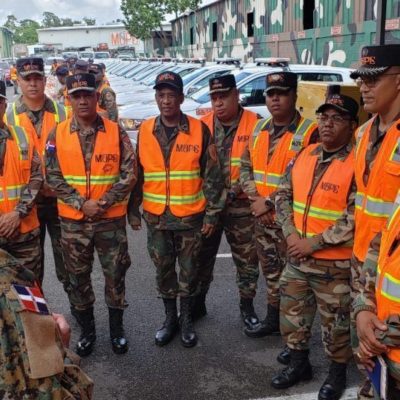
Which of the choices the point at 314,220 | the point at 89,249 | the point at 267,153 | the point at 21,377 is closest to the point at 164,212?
the point at 89,249

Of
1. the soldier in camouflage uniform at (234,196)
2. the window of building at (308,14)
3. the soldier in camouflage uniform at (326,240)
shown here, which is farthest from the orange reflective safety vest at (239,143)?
the window of building at (308,14)

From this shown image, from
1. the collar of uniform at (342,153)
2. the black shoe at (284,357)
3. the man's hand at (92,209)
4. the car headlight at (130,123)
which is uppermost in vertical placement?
the collar of uniform at (342,153)

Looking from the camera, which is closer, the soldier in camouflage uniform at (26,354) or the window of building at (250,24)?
the soldier in camouflage uniform at (26,354)

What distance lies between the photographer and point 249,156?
3982mm

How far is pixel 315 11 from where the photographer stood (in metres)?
18.1

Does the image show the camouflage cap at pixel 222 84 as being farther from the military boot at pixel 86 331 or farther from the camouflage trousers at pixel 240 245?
the military boot at pixel 86 331

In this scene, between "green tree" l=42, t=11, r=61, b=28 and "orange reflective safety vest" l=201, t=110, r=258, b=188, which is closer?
"orange reflective safety vest" l=201, t=110, r=258, b=188

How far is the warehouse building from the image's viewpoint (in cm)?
1502

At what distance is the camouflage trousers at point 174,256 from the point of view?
154 inches

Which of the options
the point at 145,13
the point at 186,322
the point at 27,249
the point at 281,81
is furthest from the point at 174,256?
the point at 145,13

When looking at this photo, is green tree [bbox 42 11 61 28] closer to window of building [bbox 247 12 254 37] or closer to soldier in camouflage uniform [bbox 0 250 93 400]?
window of building [bbox 247 12 254 37]

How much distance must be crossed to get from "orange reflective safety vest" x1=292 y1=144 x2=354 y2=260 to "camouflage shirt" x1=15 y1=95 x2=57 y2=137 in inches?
91.1

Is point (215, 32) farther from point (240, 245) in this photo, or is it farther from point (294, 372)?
point (294, 372)

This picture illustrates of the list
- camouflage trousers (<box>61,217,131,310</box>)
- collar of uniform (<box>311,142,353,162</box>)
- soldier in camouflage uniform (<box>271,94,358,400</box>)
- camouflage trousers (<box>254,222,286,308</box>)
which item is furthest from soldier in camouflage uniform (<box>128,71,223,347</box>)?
collar of uniform (<box>311,142,353,162</box>)
